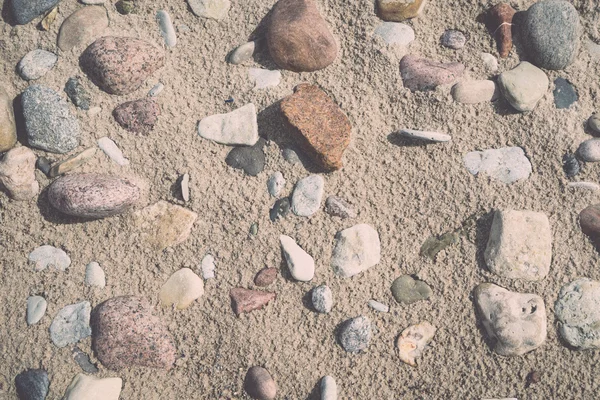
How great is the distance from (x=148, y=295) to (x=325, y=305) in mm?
589

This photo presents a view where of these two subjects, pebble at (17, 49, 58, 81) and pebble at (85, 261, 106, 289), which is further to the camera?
pebble at (17, 49, 58, 81)

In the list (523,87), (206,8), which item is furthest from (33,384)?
(523,87)

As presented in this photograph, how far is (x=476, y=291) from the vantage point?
65.9 inches

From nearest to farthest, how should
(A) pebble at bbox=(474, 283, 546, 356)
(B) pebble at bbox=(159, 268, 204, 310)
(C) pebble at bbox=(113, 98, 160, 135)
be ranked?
(A) pebble at bbox=(474, 283, 546, 356), (B) pebble at bbox=(159, 268, 204, 310), (C) pebble at bbox=(113, 98, 160, 135)

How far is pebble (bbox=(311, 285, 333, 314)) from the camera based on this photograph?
167 centimetres

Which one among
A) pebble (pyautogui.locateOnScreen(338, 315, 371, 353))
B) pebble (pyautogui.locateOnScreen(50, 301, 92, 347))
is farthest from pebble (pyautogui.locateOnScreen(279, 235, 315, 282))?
pebble (pyautogui.locateOnScreen(50, 301, 92, 347))

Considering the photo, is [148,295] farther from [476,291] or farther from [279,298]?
[476,291]

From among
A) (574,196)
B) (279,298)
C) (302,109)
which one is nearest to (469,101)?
(574,196)

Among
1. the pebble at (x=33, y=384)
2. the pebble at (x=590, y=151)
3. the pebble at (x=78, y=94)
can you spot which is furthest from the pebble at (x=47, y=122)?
the pebble at (x=590, y=151)

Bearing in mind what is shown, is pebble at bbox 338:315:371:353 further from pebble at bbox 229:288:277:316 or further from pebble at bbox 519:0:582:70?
pebble at bbox 519:0:582:70

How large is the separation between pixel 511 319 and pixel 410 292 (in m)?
0.32

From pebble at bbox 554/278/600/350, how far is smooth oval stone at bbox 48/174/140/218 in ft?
4.71

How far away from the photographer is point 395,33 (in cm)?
185

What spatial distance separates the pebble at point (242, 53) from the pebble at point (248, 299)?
2.66 feet
